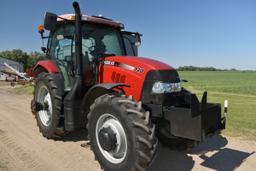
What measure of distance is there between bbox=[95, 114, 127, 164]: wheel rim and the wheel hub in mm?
41

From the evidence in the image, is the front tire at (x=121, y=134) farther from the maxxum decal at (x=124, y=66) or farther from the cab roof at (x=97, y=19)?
the cab roof at (x=97, y=19)

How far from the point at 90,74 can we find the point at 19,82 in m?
18.9

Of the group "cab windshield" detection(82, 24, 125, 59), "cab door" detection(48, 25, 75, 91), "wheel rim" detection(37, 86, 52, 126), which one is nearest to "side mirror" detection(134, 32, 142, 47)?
"cab windshield" detection(82, 24, 125, 59)

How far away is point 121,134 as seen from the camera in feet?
12.0

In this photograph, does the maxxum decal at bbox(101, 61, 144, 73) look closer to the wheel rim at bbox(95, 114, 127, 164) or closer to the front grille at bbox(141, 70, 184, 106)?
the front grille at bbox(141, 70, 184, 106)

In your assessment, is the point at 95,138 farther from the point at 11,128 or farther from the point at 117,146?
the point at 11,128

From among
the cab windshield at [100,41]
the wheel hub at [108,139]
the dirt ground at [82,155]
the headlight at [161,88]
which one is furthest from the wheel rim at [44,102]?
the headlight at [161,88]

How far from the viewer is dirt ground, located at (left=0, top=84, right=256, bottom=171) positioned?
13.3 ft

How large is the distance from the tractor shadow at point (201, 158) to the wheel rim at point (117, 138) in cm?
54

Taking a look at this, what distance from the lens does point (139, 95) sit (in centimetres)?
408

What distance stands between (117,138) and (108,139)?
0.43 ft

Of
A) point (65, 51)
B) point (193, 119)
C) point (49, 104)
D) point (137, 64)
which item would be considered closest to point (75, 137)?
point (49, 104)

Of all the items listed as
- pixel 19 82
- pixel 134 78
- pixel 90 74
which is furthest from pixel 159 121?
pixel 19 82

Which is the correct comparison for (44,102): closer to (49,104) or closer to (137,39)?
(49,104)
